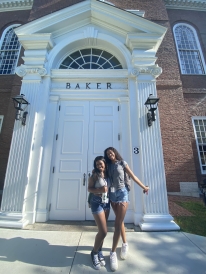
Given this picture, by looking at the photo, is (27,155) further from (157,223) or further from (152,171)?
(157,223)

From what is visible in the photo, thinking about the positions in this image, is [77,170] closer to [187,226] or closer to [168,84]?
[187,226]

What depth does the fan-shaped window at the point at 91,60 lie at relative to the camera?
5.45 metres

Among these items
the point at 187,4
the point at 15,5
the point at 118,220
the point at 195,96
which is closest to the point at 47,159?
the point at 118,220

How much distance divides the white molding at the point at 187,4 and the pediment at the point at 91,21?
8815mm

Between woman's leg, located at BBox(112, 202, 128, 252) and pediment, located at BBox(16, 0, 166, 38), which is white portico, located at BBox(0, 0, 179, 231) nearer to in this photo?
pediment, located at BBox(16, 0, 166, 38)

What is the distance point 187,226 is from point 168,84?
7.36 m

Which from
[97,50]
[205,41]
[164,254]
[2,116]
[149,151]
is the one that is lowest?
[164,254]

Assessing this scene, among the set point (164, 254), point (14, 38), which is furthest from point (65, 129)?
point (14, 38)

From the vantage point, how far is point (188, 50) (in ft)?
32.2

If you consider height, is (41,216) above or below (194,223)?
above

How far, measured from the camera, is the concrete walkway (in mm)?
2225

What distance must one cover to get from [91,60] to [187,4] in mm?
10897

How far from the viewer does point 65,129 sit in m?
4.66

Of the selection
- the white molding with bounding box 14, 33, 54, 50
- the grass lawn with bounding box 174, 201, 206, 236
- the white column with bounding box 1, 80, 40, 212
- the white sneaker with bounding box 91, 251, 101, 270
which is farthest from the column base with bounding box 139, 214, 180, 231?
the white molding with bounding box 14, 33, 54, 50
